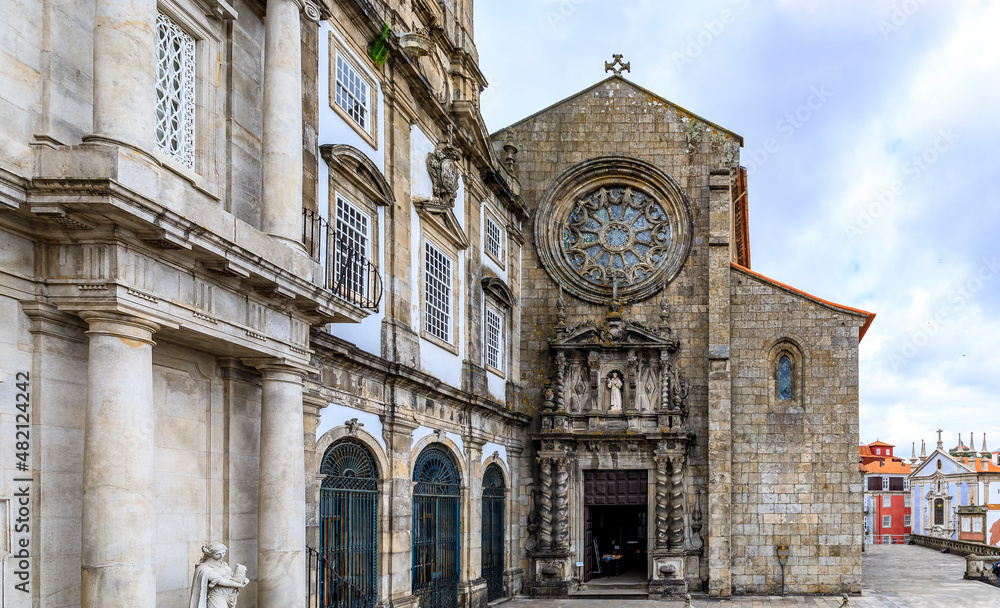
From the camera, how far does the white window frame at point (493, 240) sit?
817 inches

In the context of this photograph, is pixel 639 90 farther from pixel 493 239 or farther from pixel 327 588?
pixel 327 588

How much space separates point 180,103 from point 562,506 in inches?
A: 581

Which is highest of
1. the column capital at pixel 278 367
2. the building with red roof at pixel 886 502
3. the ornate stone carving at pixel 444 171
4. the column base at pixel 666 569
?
the ornate stone carving at pixel 444 171

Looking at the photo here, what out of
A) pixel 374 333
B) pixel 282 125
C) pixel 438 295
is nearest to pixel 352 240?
pixel 374 333

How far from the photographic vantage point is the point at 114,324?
295 inches

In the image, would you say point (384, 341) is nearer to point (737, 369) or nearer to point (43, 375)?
point (43, 375)

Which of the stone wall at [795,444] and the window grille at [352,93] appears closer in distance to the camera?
the window grille at [352,93]

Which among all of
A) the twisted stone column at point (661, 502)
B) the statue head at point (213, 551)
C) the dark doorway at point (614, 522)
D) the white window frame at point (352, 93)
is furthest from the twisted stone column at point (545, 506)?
the statue head at point (213, 551)

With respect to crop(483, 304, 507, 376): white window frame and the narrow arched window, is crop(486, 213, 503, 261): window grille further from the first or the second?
the narrow arched window

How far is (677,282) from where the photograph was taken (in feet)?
75.3

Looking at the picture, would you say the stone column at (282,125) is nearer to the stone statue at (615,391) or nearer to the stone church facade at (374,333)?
the stone church facade at (374,333)

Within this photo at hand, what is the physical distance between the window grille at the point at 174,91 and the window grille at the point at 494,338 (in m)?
11.7

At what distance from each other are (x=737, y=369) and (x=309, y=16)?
1385 centimetres

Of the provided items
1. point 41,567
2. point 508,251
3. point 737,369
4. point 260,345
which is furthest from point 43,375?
point 737,369
